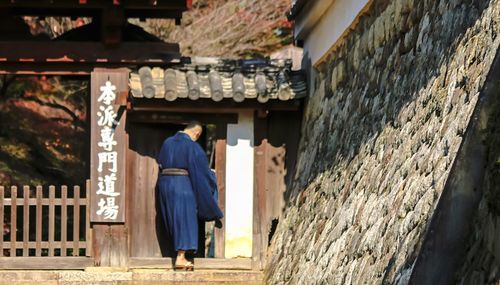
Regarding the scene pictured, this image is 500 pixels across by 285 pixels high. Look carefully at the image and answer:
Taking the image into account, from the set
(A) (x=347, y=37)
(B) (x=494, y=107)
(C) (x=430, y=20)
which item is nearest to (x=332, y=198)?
(A) (x=347, y=37)

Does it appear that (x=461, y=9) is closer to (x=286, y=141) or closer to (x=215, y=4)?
(x=286, y=141)

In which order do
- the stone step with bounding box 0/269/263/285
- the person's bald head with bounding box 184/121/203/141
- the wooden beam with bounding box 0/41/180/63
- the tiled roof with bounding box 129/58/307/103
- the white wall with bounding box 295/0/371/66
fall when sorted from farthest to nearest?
1. the person's bald head with bounding box 184/121/203/141
2. the wooden beam with bounding box 0/41/180/63
3. the tiled roof with bounding box 129/58/307/103
4. the stone step with bounding box 0/269/263/285
5. the white wall with bounding box 295/0/371/66

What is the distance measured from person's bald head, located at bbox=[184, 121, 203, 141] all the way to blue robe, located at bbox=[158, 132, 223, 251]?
86 mm

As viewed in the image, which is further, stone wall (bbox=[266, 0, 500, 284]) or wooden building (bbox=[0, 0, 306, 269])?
wooden building (bbox=[0, 0, 306, 269])

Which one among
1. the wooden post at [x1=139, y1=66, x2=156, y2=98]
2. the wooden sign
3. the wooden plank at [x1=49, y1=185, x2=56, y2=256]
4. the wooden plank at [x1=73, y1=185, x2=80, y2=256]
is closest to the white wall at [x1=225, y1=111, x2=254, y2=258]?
the wooden post at [x1=139, y1=66, x2=156, y2=98]

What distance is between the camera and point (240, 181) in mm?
14031

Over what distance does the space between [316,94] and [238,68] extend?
A: 3.77 ft

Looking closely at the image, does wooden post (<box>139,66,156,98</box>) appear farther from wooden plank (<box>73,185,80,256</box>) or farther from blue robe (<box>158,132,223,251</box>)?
wooden plank (<box>73,185,80,256</box>)

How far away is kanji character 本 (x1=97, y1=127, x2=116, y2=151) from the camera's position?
1366 cm

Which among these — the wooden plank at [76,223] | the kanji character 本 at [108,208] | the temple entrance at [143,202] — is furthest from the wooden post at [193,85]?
the wooden plank at [76,223]

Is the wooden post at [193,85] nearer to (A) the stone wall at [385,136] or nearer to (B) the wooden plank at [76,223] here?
(A) the stone wall at [385,136]

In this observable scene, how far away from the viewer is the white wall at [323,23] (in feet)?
38.0

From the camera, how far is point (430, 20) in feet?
27.9

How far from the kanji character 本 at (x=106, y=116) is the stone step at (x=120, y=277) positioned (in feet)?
5.80
